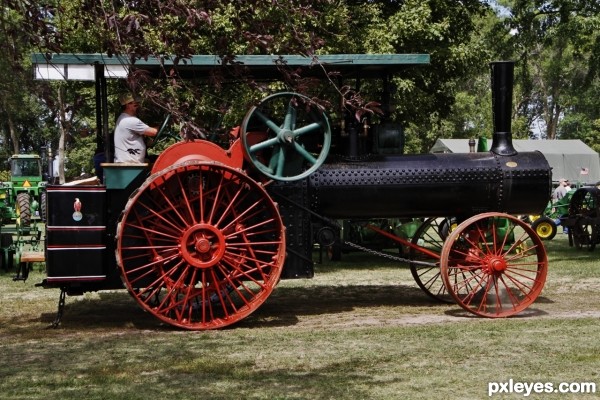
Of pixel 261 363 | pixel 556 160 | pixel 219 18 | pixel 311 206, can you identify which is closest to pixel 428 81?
pixel 219 18

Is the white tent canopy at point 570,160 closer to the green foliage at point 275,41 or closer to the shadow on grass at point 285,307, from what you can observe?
the green foliage at point 275,41

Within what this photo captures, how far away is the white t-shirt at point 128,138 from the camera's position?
973 cm

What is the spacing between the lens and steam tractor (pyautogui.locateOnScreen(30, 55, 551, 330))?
369 inches

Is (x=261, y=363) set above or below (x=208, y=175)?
below

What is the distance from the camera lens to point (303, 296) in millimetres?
12266

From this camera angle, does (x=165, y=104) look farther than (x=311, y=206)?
No

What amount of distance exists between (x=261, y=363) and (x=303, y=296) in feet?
15.3

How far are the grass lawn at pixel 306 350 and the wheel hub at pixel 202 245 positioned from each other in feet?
2.32

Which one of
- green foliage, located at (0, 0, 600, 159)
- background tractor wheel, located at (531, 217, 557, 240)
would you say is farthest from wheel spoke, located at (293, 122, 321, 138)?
background tractor wheel, located at (531, 217, 557, 240)

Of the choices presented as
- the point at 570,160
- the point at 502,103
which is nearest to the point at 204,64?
the point at 502,103

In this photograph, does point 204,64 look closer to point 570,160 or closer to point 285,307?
point 285,307

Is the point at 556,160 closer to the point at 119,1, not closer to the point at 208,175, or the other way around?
the point at 208,175

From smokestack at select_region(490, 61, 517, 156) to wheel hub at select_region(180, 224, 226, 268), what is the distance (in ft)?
11.0

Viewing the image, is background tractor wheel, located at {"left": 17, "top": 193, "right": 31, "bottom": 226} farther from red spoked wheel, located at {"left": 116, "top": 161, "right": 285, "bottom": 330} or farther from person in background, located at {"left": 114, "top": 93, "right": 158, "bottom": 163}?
red spoked wheel, located at {"left": 116, "top": 161, "right": 285, "bottom": 330}
